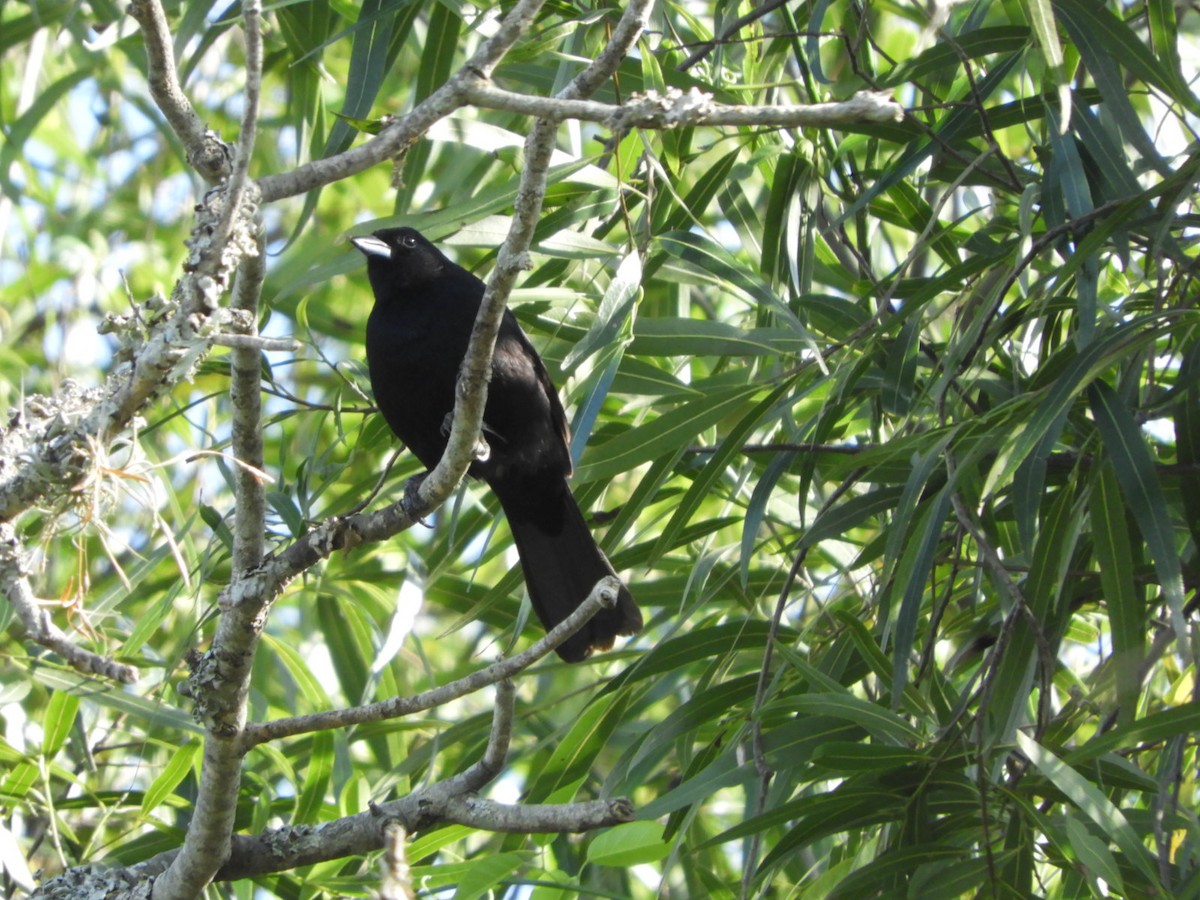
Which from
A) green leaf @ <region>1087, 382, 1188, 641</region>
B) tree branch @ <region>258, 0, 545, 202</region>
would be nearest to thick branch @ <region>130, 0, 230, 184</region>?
tree branch @ <region>258, 0, 545, 202</region>

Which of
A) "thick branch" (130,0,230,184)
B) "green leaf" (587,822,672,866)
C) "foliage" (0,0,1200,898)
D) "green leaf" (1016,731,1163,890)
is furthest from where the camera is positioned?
"foliage" (0,0,1200,898)

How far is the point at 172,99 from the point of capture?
75.2 inches

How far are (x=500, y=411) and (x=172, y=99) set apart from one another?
2.07 metres

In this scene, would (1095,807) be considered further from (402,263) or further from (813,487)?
(402,263)

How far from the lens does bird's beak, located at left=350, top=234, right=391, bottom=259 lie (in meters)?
3.66

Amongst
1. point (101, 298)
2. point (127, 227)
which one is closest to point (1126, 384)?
point (101, 298)

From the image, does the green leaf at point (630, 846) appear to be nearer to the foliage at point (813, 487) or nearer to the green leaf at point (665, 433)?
the foliage at point (813, 487)

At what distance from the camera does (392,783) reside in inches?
155

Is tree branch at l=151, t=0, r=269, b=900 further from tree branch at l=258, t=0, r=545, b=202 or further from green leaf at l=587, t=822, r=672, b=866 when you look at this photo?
green leaf at l=587, t=822, r=672, b=866

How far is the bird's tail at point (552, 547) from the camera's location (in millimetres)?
4012

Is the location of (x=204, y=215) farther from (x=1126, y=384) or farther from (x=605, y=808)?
(x=1126, y=384)

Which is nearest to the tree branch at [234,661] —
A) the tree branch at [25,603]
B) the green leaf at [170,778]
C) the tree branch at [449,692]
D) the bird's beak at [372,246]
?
the tree branch at [449,692]

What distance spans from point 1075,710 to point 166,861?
201 cm

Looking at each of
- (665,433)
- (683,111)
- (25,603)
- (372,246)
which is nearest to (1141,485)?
(665,433)
